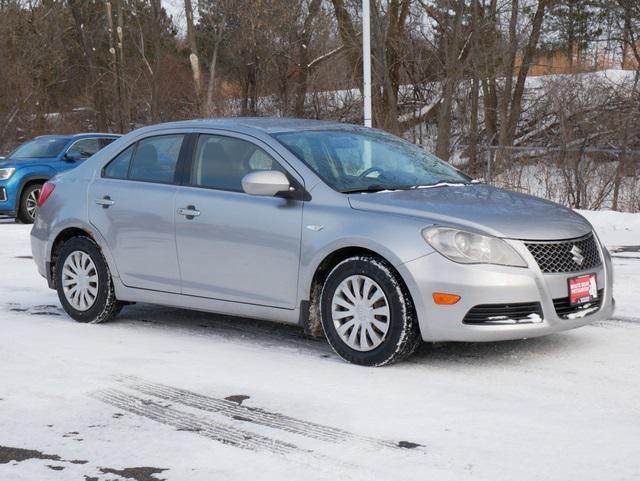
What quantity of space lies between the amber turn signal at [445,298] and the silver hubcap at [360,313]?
1.07 ft

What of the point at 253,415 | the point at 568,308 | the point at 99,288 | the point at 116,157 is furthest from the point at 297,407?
the point at 116,157

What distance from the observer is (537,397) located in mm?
5902

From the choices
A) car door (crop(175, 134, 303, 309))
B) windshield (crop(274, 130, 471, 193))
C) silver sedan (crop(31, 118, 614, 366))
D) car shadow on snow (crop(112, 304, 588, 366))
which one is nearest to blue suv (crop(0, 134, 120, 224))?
car shadow on snow (crop(112, 304, 588, 366))

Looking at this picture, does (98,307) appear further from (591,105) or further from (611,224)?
(591,105)

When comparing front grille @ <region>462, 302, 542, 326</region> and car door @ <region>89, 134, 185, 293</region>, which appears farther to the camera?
car door @ <region>89, 134, 185, 293</region>

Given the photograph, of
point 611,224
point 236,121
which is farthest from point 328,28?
point 236,121

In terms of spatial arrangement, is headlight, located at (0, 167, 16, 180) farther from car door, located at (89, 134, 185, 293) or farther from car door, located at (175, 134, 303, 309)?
car door, located at (175, 134, 303, 309)

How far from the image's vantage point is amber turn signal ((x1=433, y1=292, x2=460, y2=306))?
6.38 m

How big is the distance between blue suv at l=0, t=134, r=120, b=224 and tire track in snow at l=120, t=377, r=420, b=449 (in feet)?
46.6

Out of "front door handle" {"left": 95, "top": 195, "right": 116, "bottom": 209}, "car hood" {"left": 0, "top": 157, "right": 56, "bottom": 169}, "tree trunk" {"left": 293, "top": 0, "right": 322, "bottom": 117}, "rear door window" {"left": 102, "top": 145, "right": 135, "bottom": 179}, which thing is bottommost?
"front door handle" {"left": 95, "top": 195, "right": 116, "bottom": 209}

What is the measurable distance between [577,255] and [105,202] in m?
3.57

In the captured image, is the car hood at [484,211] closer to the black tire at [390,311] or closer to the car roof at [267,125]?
the black tire at [390,311]

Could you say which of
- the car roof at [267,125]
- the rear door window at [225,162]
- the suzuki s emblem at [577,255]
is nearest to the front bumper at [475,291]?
the suzuki s emblem at [577,255]

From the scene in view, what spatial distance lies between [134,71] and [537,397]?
45.5 m
